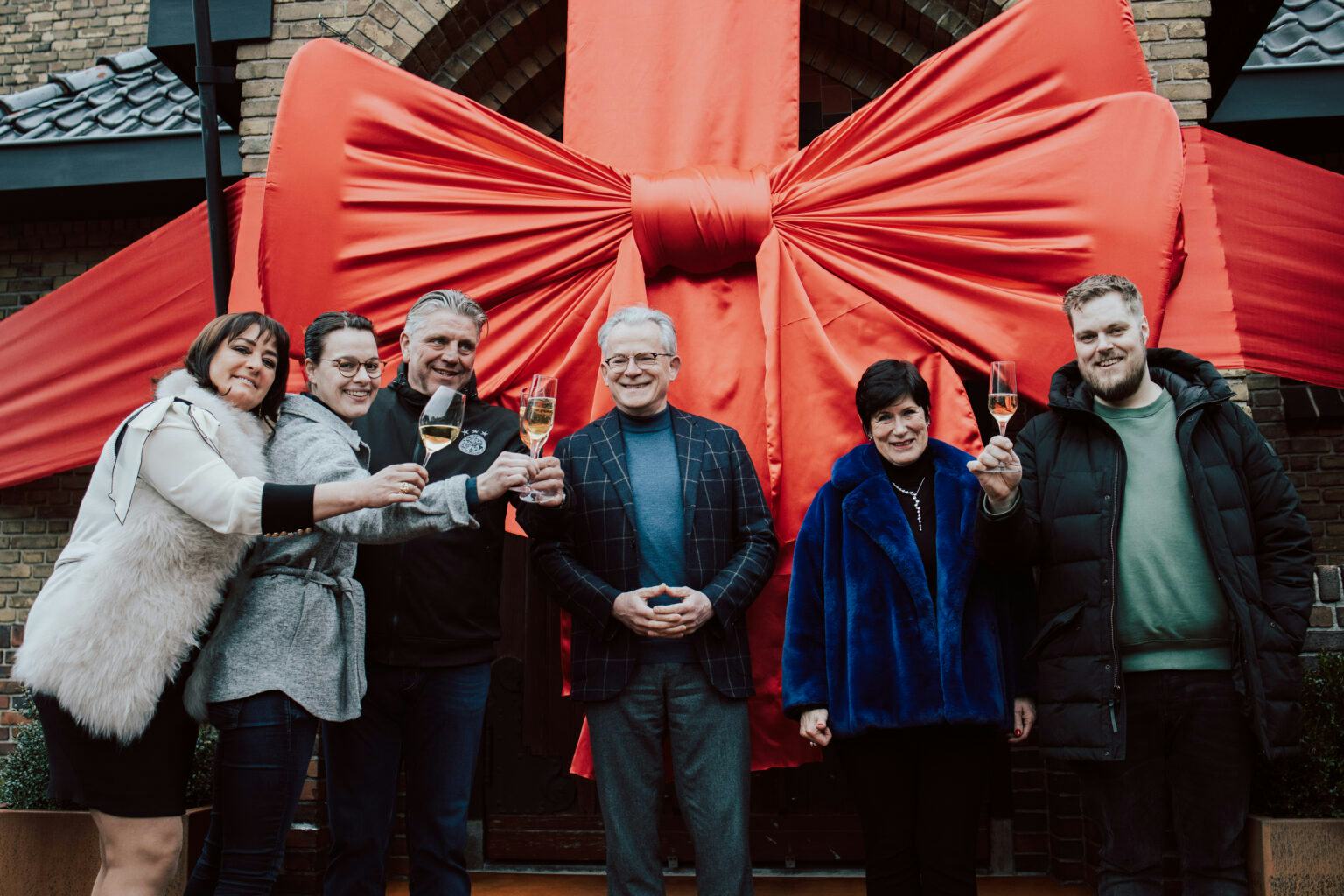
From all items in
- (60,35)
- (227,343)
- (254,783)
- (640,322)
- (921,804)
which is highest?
(60,35)

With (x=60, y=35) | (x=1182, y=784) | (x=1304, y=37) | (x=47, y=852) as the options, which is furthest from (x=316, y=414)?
(x=60, y=35)

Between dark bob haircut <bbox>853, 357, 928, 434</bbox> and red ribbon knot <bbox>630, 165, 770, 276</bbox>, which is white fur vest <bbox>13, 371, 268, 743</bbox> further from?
dark bob haircut <bbox>853, 357, 928, 434</bbox>

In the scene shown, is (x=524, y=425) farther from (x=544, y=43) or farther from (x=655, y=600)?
(x=544, y=43)

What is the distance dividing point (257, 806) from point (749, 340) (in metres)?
1.89

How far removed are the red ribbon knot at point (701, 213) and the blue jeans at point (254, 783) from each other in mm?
1704

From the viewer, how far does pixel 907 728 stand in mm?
2576

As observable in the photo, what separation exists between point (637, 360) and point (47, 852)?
257 cm

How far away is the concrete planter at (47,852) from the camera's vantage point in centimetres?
329


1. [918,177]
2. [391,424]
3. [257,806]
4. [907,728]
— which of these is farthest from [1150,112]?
[257,806]

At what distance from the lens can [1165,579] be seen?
8.09 feet

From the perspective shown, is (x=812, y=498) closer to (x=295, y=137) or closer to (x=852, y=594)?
(x=852, y=594)

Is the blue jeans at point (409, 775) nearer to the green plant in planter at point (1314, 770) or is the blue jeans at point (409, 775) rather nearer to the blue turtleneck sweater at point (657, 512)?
A: the blue turtleneck sweater at point (657, 512)

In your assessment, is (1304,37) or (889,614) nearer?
(889,614)

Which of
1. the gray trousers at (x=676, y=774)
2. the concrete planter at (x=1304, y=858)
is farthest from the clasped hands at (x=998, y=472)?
the concrete planter at (x=1304, y=858)
